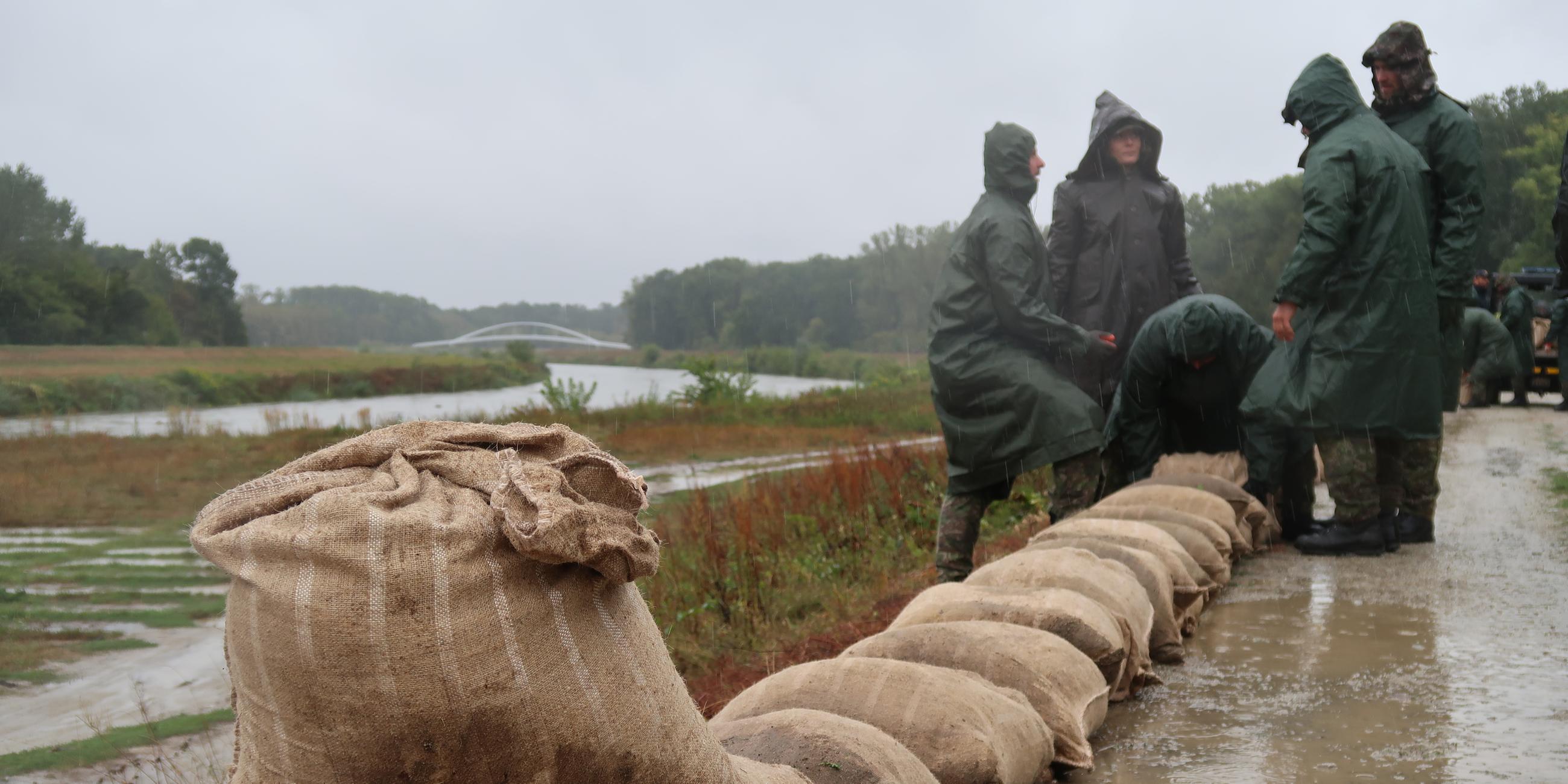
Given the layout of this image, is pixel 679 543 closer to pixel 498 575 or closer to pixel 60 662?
Result: pixel 60 662

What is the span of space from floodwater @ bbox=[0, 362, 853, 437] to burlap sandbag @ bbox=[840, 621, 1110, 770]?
11.2 m

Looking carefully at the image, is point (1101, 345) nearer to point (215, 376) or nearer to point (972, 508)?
point (972, 508)

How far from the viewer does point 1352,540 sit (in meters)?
6.30

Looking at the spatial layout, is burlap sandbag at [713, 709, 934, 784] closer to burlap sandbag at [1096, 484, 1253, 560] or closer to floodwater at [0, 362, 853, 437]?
burlap sandbag at [1096, 484, 1253, 560]

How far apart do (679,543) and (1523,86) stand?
143 feet

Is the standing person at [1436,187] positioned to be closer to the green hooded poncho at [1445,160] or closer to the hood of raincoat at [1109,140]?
the green hooded poncho at [1445,160]

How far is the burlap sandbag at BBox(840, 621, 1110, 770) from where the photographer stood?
328 cm

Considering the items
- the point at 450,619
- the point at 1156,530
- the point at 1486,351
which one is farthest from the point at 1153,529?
the point at 1486,351

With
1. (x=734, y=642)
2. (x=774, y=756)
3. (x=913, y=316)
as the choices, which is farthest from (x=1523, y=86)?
(x=774, y=756)

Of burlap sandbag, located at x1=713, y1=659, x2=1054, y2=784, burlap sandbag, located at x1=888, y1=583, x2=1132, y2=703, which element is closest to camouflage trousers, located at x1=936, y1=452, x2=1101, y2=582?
burlap sandbag, located at x1=888, y1=583, x2=1132, y2=703

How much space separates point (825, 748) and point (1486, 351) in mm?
17542

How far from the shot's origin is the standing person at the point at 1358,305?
238 inches

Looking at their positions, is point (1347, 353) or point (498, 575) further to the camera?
point (1347, 353)

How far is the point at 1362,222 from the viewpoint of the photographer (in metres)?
6.12
